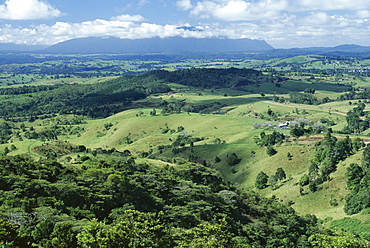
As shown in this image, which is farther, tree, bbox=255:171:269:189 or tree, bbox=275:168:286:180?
tree, bbox=255:171:269:189

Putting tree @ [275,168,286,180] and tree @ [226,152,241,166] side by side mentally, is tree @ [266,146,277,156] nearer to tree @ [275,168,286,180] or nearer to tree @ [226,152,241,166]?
tree @ [226,152,241,166]

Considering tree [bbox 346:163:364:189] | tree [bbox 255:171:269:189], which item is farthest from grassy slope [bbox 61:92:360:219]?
tree [bbox 346:163:364:189]

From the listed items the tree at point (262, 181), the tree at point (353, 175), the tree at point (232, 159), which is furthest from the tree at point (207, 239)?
the tree at point (232, 159)

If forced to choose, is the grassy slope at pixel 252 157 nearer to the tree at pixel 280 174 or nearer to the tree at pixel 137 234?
the tree at pixel 280 174

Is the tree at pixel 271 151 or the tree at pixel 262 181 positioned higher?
the tree at pixel 271 151

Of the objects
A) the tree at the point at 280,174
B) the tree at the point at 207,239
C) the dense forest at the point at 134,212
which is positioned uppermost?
the tree at the point at 207,239

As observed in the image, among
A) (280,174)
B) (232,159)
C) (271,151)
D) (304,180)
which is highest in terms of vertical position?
(271,151)

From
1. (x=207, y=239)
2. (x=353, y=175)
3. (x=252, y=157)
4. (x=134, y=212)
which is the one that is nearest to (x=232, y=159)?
(x=252, y=157)

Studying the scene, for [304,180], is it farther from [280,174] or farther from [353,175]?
[353,175]

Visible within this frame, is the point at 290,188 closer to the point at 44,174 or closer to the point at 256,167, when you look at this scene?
the point at 256,167

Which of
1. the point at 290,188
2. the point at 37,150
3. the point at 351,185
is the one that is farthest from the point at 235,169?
the point at 37,150

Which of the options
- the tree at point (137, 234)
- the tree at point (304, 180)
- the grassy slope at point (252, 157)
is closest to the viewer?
the tree at point (137, 234)

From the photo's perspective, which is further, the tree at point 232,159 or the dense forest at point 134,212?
the tree at point 232,159
